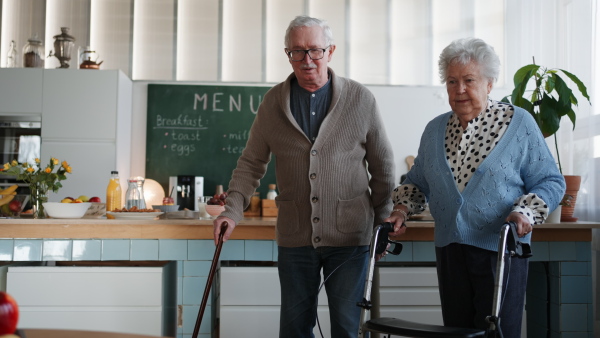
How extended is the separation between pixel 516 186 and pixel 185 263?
1.64 meters

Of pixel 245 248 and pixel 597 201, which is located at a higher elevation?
pixel 597 201

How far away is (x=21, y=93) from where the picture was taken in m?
4.69

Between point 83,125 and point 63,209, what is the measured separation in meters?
1.77

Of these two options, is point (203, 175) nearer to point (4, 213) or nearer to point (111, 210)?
point (111, 210)

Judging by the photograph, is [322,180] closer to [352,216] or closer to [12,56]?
[352,216]

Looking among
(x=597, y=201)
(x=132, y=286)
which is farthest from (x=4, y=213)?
(x=597, y=201)

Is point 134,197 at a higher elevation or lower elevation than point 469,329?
higher

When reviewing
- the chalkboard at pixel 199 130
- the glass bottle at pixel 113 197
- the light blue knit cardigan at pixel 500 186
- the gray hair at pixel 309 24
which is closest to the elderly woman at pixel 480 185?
the light blue knit cardigan at pixel 500 186

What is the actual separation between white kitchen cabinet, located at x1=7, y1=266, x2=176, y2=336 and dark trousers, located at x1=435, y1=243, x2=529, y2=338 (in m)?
1.48

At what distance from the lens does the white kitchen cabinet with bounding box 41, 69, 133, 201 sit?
466 centimetres

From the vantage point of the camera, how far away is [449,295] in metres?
1.90

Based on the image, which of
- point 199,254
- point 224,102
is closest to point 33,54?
point 224,102

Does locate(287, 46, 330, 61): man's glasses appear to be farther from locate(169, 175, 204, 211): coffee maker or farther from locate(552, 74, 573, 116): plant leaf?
locate(169, 175, 204, 211): coffee maker

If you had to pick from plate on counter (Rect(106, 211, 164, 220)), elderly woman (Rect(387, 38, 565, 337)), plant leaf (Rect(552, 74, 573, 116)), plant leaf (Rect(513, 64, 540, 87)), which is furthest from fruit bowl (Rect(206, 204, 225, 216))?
plant leaf (Rect(552, 74, 573, 116))
